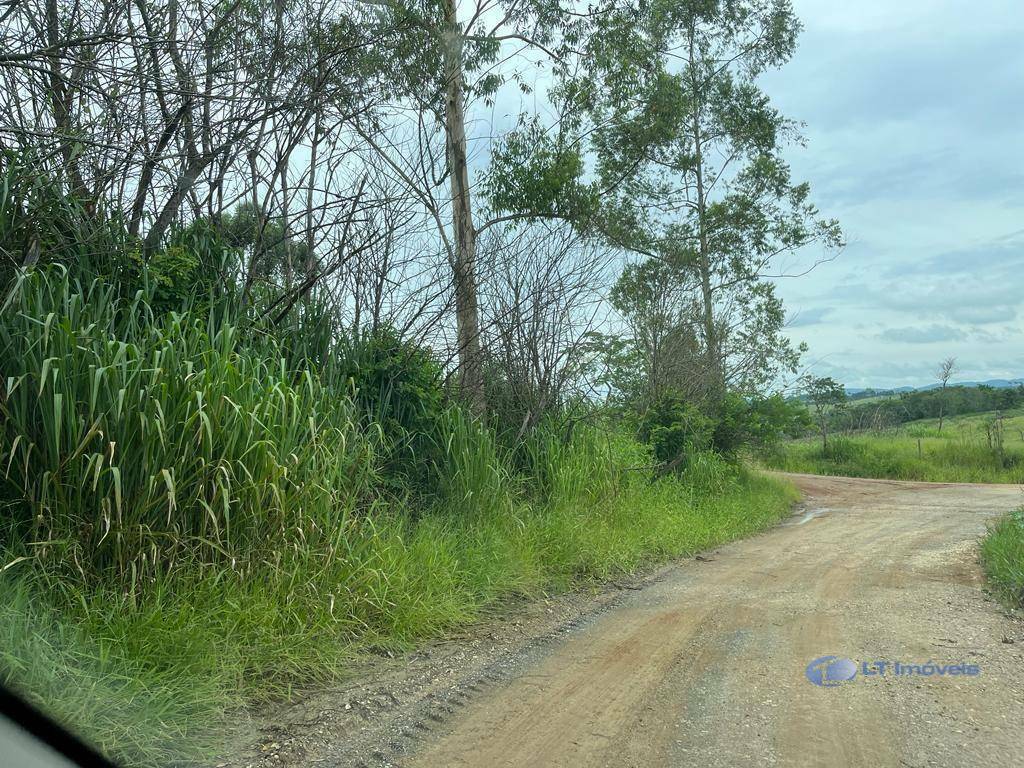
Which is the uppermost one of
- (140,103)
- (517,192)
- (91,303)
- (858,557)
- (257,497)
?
(517,192)

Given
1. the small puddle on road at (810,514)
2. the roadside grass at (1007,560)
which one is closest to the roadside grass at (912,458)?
the small puddle on road at (810,514)

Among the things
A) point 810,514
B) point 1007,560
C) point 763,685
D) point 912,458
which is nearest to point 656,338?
point 810,514

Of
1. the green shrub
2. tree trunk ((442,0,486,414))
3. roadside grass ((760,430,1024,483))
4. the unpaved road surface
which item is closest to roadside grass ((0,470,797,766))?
the unpaved road surface

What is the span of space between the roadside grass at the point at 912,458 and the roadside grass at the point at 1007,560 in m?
16.4

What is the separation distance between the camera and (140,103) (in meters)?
6.15

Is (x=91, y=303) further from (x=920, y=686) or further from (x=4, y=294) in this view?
(x=920, y=686)

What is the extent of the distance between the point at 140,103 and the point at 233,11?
47.4 inches

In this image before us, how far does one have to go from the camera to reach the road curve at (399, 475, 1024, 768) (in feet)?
12.5

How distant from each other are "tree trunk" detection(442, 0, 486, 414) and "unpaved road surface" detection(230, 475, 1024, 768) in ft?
9.81

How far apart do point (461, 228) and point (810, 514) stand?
33.4ft

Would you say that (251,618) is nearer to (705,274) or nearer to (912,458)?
(705,274)

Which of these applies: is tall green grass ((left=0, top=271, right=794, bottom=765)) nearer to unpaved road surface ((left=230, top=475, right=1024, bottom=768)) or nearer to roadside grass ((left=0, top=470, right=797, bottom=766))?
roadside grass ((left=0, top=470, right=797, bottom=766))

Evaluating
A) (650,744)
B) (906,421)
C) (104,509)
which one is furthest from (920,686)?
(906,421)

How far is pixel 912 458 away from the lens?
29.1 m
